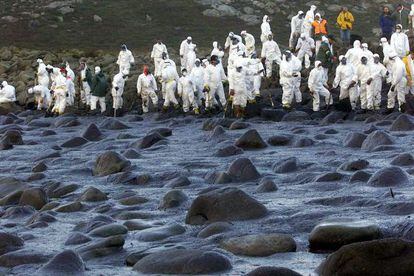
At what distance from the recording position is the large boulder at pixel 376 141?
67.9 feet

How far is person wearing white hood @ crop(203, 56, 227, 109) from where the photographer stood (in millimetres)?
32719

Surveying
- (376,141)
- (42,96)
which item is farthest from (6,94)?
(376,141)

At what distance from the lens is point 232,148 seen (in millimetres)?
21719

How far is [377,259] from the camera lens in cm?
927

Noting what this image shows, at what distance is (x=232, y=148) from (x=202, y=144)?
3268 millimetres

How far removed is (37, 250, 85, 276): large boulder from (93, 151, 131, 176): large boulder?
8.62 metres

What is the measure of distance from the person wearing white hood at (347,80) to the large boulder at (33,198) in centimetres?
1647

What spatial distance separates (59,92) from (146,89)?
12.9 feet

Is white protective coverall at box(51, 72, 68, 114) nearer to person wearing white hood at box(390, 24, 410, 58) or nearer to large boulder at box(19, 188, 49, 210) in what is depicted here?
person wearing white hood at box(390, 24, 410, 58)

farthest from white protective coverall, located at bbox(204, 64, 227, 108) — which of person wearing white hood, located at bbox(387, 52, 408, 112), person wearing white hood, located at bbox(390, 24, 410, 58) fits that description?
person wearing white hood, located at bbox(390, 24, 410, 58)

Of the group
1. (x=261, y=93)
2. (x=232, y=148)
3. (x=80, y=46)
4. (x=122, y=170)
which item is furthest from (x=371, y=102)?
(x=80, y=46)

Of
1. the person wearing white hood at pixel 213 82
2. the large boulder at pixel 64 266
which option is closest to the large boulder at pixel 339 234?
the large boulder at pixel 64 266

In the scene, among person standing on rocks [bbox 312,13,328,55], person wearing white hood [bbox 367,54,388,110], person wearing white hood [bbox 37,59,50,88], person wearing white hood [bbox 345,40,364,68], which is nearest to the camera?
person wearing white hood [bbox 367,54,388,110]

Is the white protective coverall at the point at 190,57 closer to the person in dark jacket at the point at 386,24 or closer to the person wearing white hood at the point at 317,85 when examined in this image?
the person in dark jacket at the point at 386,24
